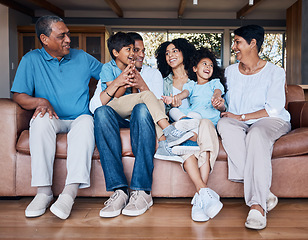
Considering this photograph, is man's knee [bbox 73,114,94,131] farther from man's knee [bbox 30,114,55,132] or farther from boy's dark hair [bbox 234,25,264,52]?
boy's dark hair [bbox 234,25,264,52]

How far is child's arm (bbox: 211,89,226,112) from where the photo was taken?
2105 millimetres

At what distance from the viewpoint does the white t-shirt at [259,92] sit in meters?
2.12

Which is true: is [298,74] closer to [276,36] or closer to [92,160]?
[276,36]

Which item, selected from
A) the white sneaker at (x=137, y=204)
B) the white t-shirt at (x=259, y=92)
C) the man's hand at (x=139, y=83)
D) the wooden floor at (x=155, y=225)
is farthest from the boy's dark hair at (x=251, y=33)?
the white sneaker at (x=137, y=204)

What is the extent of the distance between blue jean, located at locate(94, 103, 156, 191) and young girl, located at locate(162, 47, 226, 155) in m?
0.28

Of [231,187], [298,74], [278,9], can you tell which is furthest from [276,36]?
[231,187]

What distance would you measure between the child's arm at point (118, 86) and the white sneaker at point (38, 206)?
0.74 metres

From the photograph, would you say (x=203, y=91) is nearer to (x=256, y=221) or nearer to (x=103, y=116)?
(x=103, y=116)

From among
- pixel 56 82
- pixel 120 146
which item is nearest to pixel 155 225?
pixel 120 146

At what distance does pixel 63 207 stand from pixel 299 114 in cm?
182

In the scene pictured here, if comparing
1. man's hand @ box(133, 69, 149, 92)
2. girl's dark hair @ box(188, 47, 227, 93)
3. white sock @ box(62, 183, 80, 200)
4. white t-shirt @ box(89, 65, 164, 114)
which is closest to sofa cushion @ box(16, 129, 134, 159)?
white sock @ box(62, 183, 80, 200)

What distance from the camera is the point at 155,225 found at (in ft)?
5.27

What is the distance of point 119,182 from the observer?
5.95 ft

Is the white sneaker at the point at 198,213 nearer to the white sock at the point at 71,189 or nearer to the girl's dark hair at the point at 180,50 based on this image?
the white sock at the point at 71,189
